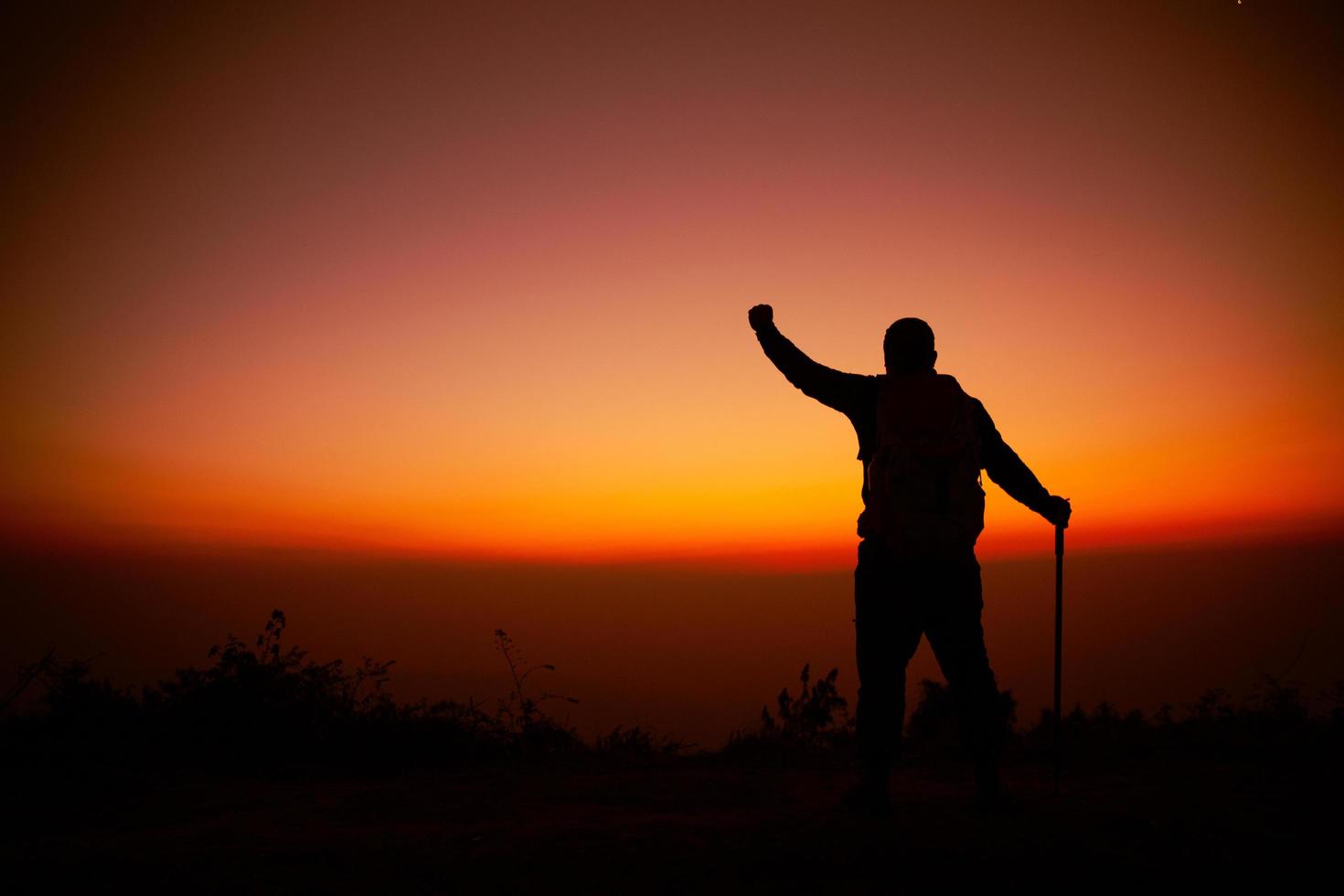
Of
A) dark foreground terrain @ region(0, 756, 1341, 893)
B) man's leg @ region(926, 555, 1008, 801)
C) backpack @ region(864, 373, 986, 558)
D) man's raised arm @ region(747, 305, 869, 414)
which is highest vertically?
man's raised arm @ region(747, 305, 869, 414)

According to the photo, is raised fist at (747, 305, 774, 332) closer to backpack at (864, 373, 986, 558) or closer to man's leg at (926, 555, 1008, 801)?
backpack at (864, 373, 986, 558)

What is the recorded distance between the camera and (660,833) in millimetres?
3838

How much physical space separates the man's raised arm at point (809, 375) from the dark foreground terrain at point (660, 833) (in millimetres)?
2033

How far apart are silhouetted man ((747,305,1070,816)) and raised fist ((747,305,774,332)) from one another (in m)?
0.69

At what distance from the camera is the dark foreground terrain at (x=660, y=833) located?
128 inches

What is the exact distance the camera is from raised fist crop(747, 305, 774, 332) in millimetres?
4422

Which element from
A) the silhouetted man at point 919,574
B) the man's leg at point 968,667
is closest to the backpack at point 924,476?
the silhouetted man at point 919,574

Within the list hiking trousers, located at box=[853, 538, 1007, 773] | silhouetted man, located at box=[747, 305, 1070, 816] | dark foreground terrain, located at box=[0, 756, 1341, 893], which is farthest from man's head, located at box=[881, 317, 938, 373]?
dark foreground terrain, located at box=[0, 756, 1341, 893]

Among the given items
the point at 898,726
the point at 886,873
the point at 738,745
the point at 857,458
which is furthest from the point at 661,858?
the point at 738,745

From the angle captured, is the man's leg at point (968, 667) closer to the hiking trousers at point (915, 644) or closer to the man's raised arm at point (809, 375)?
the hiking trousers at point (915, 644)

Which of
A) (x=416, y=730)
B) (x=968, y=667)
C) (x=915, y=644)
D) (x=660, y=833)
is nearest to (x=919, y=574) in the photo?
(x=915, y=644)

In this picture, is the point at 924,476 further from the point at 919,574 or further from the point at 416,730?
the point at 416,730

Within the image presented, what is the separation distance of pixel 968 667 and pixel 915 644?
26 cm

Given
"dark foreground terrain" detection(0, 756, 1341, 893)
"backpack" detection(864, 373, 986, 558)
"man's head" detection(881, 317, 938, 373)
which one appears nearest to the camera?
"dark foreground terrain" detection(0, 756, 1341, 893)
